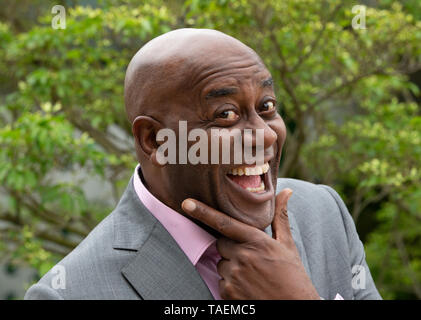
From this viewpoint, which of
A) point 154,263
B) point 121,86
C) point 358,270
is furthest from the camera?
point 121,86

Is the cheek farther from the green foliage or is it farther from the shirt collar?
the green foliage

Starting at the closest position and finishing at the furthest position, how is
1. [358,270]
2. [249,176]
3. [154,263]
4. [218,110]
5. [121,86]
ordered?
[218,110] < [249,176] < [154,263] < [358,270] < [121,86]

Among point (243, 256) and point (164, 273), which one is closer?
point (243, 256)

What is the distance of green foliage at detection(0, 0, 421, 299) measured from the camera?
175 inches

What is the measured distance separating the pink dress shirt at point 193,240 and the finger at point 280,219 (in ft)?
0.78

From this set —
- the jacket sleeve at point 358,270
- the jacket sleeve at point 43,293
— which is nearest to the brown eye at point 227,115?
the jacket sleeve at point 43,293

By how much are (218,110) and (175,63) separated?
0.22m

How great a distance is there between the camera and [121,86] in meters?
5.74

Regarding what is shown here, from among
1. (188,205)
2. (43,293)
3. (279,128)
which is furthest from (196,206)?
(43,293)

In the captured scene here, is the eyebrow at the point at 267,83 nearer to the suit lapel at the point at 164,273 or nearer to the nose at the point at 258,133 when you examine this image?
the nose at the point at 258,133

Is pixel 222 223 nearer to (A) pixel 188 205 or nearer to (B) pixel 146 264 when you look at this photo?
(A) pixel 188 205

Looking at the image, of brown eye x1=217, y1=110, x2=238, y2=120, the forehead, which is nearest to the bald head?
the forehead
